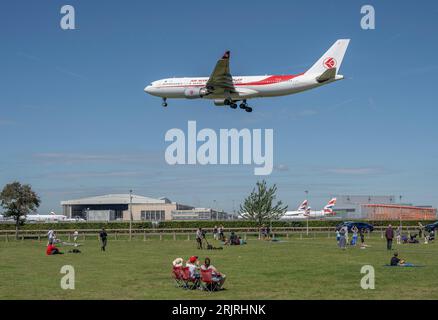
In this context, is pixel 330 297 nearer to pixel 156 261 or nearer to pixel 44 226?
pixel 156 261

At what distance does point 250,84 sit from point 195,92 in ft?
13.5

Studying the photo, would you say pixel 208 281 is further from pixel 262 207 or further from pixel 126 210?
pixel 126 210

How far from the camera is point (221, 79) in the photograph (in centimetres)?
4522

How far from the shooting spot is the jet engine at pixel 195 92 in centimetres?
4625

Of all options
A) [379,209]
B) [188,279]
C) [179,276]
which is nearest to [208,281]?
[188,279]

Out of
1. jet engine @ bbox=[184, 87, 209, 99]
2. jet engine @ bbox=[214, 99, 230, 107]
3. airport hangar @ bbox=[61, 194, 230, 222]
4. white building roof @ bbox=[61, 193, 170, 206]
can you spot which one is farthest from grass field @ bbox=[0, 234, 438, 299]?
white building roof @ bbox=[61, 193, 170, 206]

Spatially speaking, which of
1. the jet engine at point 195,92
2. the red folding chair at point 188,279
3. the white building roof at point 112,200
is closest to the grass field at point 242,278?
the red folding chair at point 188,279

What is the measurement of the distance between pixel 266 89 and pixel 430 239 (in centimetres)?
1726

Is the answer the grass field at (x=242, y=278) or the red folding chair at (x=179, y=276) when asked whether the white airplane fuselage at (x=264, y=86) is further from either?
the red folding chair at (x=179, y=276)

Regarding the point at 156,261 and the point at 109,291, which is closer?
the point at 109,291

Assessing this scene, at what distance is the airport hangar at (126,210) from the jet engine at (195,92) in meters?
86.8

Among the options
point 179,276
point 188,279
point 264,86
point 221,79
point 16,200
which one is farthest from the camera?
point 16,200

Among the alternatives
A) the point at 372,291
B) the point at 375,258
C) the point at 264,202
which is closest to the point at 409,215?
the point at 264,202

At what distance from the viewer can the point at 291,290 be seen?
1892cm
